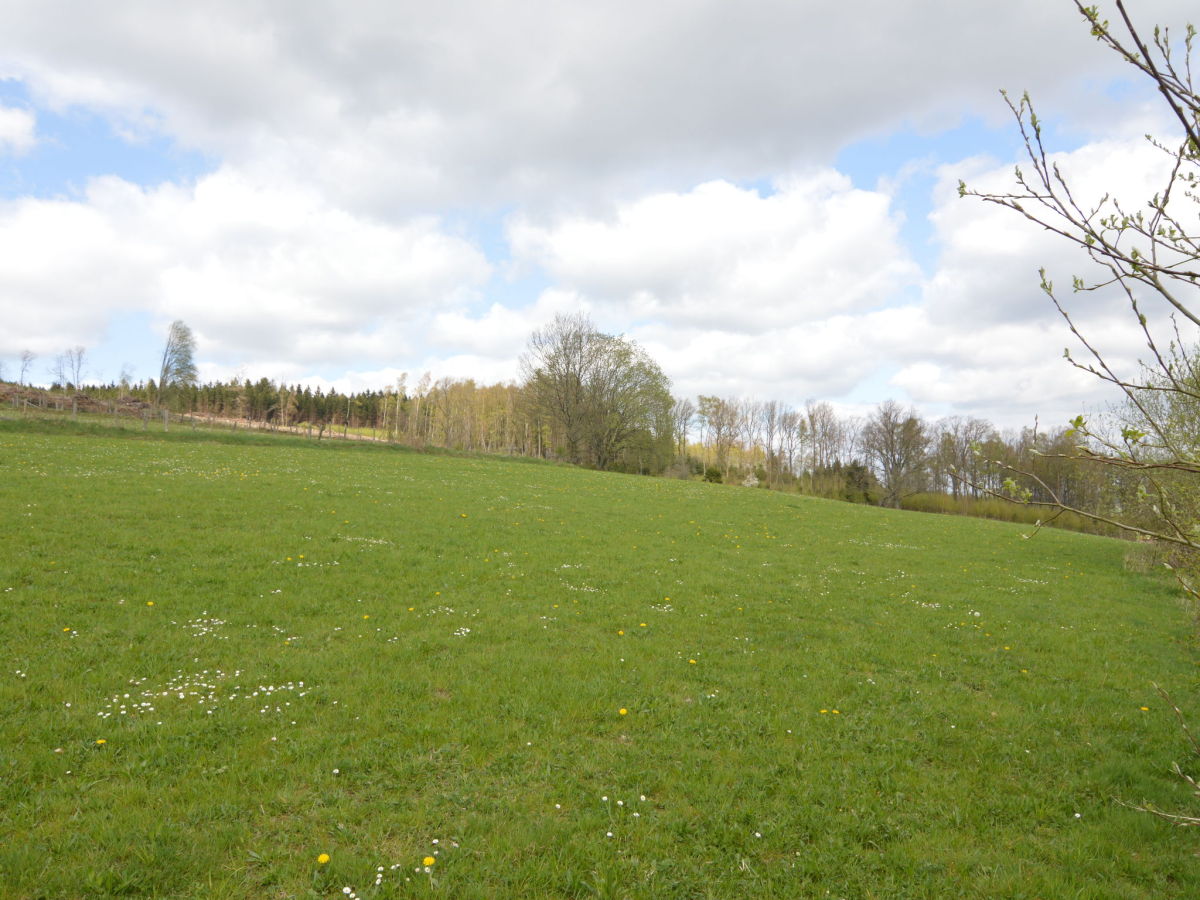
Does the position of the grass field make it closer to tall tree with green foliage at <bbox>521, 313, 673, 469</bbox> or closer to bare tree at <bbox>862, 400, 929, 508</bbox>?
tall tree with green foliage at <bbox>521, 313, 673, 469</bbox>

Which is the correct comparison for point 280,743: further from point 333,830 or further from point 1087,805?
point 1087,805

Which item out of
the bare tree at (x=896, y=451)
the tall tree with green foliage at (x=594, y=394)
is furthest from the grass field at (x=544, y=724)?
the bare tree at (x=896, y=451)

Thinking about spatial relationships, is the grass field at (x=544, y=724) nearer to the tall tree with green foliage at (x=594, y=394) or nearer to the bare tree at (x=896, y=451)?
the tall tree with green foliage at (x=594, y=394)

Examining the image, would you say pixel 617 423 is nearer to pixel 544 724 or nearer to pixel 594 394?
pixel 594 394

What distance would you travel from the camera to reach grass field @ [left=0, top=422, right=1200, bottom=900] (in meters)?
4.58

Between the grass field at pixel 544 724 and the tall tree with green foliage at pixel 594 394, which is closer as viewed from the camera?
the grass field at pixel 544 724

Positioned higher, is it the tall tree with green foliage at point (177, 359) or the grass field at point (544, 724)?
the tall tree with green foliage at point (177, 359)

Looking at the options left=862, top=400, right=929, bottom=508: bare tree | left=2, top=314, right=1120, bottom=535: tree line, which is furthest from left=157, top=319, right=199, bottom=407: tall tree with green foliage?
left=862, top=400, right=929, bottom=508: bare tree

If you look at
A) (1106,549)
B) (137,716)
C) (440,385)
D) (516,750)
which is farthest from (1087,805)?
(440,385)

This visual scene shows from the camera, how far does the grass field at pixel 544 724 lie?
4578 millimetres

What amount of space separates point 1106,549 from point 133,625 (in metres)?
34.5

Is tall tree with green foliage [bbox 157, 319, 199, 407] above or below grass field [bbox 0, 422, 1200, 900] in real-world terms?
above

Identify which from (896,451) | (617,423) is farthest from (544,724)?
(896,451)

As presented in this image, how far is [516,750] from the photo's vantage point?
20.0ft
